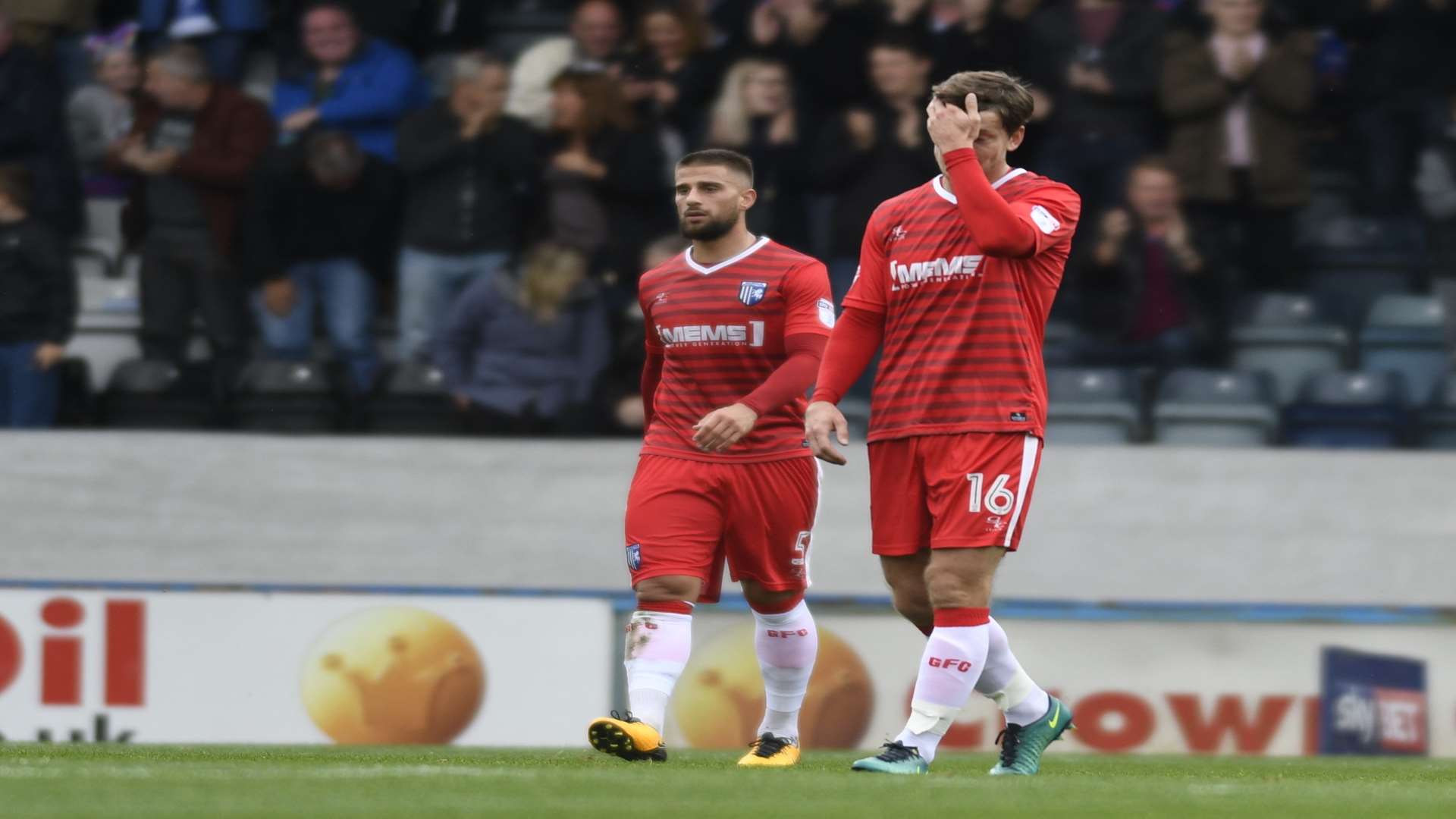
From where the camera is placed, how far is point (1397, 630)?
34.2 ft

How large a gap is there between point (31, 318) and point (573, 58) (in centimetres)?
298

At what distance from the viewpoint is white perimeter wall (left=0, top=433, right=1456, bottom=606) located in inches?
427

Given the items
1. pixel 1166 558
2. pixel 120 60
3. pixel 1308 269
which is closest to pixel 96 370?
pixel 120 60

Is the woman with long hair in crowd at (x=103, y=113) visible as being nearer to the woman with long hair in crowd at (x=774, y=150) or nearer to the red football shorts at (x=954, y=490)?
the woman with long hair in crowd at (x=774, y=150)

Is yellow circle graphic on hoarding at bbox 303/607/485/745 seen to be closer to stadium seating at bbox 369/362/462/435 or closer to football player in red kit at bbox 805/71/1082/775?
stadium seating at bbox 369/362/462/435

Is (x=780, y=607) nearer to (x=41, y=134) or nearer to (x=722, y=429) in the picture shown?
(x=722, y=429)

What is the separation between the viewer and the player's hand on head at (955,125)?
6051 mm

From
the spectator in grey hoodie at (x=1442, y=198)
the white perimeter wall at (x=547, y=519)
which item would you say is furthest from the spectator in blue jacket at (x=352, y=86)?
the spectator in grey hoodie at (x=1442, y=198)

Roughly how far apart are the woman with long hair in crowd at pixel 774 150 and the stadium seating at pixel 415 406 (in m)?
1.73

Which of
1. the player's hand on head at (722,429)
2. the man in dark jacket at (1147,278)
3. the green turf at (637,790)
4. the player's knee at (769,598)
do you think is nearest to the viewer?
the green turf at (637,790)

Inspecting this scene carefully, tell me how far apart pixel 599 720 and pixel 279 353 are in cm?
554

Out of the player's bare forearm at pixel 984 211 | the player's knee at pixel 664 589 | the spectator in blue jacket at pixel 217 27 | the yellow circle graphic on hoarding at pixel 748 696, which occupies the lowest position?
the yellow circle graphic on hoarding at pixel 748 696

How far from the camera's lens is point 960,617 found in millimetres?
6129

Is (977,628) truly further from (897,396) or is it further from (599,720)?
(599,720)
